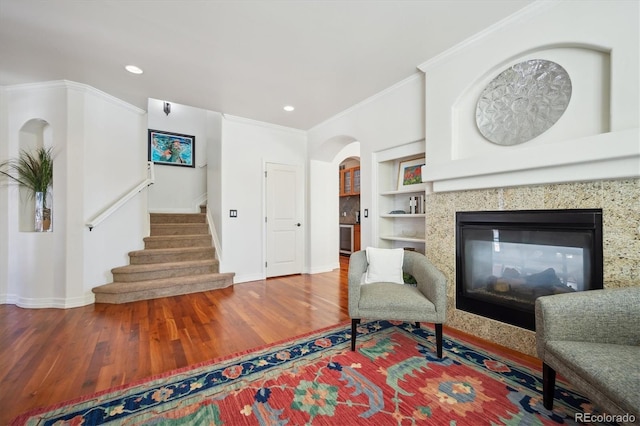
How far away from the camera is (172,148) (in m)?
5.81

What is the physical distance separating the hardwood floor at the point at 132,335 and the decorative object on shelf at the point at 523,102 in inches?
89.5

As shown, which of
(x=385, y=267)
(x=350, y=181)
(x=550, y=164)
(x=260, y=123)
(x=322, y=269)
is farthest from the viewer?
(x=350, y=181)

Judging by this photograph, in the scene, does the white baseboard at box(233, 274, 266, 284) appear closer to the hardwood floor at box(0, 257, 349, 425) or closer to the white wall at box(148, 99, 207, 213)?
the hardwood floor at box(0, 257, 349, 425)

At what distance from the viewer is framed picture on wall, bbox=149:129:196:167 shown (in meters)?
5.64

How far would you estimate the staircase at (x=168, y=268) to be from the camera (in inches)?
135

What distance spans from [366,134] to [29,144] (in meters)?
4.39

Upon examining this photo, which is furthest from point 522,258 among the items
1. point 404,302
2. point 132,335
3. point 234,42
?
point 132,335

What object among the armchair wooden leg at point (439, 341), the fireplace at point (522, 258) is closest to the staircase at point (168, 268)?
the armchair wooden leg at point (439, 341)

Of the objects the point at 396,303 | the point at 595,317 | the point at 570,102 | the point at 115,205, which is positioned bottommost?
the point at 396,303

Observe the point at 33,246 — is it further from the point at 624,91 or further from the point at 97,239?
the point at 624,91

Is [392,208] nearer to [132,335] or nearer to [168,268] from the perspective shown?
[132,335]

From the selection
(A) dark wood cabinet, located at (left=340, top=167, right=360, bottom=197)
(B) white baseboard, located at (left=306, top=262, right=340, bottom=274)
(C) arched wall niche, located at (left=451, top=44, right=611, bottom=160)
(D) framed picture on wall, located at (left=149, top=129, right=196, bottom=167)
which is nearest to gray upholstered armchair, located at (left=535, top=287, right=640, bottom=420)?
(C) arched wall niche, located at (left=451, top=44, right=611, bottom=160)

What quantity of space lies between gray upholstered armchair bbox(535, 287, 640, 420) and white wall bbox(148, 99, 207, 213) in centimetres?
629

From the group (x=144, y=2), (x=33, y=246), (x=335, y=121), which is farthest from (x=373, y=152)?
(x=33, y=246)
